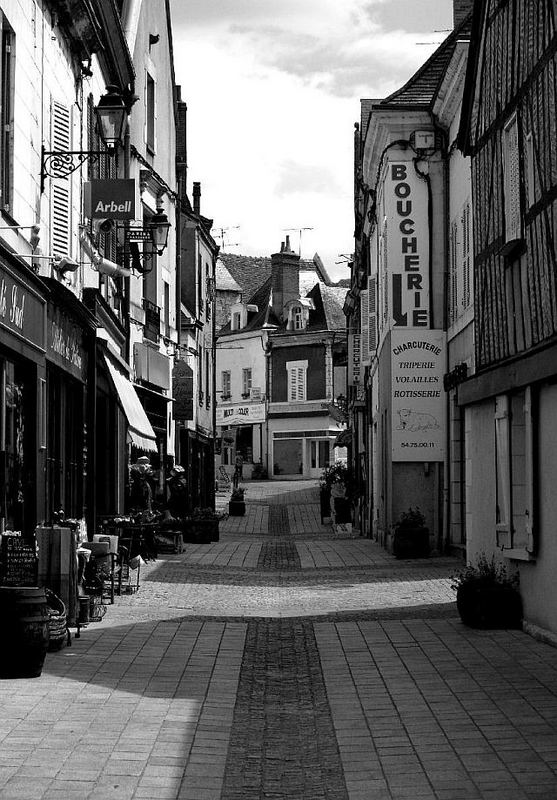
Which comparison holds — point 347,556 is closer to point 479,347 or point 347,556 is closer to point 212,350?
point 479,347

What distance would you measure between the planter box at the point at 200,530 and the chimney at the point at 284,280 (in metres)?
40.7

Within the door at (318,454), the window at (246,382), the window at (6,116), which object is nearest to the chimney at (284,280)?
the window at (246,382)

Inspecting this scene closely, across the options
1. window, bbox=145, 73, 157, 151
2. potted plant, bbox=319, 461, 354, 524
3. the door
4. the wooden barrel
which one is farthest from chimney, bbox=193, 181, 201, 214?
the wooden barrel

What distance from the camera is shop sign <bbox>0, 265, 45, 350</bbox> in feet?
36.8

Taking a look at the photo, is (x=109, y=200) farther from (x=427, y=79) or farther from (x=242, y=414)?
(x=242, y=414)

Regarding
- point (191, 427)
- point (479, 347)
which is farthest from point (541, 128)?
point (191, 427)

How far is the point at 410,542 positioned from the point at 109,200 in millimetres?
8240

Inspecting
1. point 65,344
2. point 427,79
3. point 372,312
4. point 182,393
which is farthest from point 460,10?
point 65,344

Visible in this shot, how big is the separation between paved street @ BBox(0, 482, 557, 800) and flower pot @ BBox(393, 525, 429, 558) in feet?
22.0

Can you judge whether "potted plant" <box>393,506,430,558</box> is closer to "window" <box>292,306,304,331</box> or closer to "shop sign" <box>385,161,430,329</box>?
→ "shop sign" <box>385,161,430,329</box>

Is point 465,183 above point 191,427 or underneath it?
above

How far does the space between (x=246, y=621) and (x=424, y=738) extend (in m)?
5.57

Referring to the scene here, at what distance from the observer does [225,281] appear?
2869 inches

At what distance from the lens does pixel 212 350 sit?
42.9 meters
